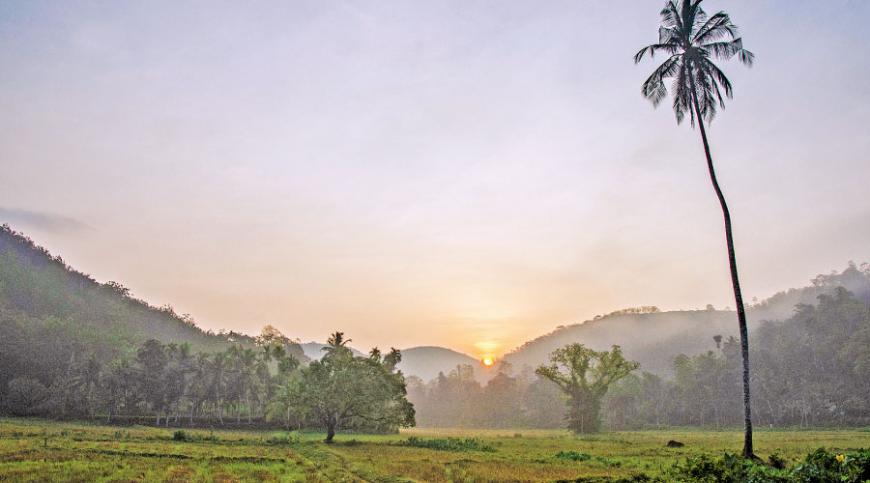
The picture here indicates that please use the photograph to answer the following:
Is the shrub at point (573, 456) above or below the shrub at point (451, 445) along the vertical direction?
above

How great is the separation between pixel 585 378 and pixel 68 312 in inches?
5436

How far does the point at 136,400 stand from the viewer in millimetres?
82312

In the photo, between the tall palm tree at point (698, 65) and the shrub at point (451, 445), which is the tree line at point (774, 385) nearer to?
the shrub at point (451, 445)

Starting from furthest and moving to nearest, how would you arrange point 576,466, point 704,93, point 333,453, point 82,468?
point 333,453 → point 576,466 → point 704,93 → point 82,468

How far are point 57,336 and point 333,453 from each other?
86886 mm

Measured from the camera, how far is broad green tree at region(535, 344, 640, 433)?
77.9 metres

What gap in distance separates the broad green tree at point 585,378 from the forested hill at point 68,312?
292 ft

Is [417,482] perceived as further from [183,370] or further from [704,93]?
[183,370]

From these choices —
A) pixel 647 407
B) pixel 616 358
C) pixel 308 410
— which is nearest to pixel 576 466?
pixel 308 410

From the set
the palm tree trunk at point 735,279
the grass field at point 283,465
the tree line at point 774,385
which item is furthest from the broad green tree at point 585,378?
the palm tree trunk at point 735,279

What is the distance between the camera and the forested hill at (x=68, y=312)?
98.7 metres

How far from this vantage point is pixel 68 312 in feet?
467

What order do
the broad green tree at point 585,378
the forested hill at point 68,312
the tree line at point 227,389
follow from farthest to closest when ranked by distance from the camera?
1. the forested hill at point 68,312
2. the broad green tree at point 585,378
3. the tree line at point 227,389

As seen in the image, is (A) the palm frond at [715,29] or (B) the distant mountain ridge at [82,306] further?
(B) the distant mountain ridge at [82,306]
